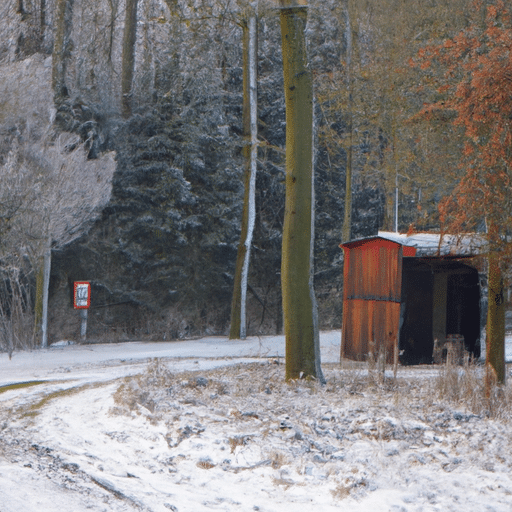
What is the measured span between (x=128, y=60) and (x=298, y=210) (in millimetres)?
19032

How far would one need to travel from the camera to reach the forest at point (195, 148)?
20.5 meters

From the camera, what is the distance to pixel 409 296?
16.1m

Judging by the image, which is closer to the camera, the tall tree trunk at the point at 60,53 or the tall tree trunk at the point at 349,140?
the tall tree trunk at the point at 349,140

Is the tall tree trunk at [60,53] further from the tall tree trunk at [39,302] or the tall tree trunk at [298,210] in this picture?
the tall tree trunk at [298,210]

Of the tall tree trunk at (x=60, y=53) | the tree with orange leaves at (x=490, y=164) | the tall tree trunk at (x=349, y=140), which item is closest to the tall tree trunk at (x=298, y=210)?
the tree with orange leaves at (x=490, y=164)

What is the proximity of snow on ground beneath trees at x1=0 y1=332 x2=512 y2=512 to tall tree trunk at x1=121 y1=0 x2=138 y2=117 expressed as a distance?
18.2 m

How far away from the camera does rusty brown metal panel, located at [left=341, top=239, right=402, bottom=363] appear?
13.4 metres

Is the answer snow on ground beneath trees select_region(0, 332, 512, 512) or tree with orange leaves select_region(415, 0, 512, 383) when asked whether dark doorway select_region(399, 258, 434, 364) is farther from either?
tree with orange leaves select_region(415, 0, 512, 383)

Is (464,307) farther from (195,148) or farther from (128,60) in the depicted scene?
(128,60)

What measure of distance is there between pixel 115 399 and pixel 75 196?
10.8 metres

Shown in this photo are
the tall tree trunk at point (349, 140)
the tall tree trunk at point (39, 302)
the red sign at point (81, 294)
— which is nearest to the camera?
the tall tree trunk at point (39, 302)

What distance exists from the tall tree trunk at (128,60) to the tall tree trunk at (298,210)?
17.1 m

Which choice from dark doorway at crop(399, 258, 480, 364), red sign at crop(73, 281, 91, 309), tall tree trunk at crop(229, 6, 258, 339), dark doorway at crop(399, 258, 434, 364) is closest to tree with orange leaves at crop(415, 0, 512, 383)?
dark doorway at crop(399, 258, 480, 364)

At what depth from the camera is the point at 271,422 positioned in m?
6.36
